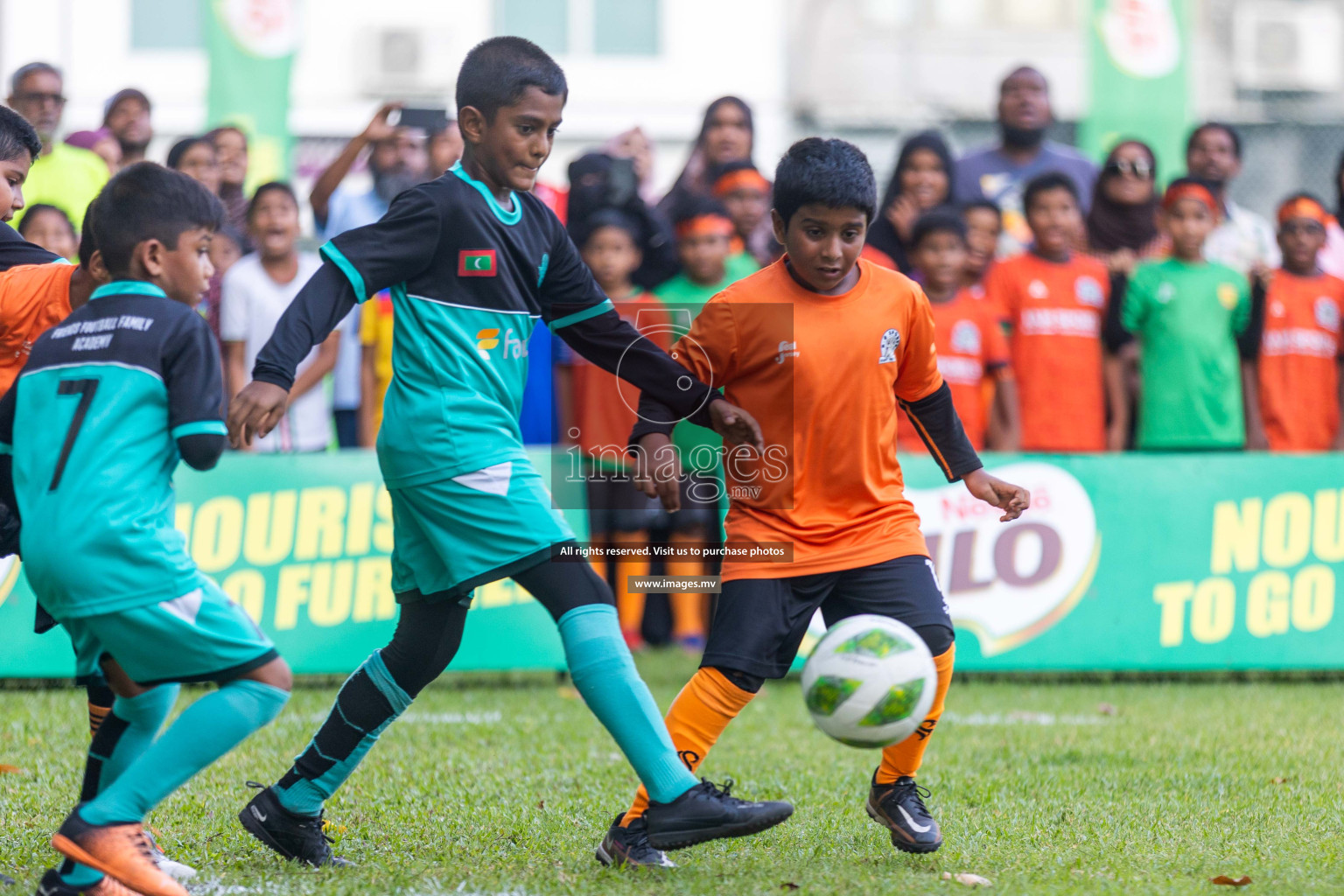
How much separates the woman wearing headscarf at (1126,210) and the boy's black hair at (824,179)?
5.38 m

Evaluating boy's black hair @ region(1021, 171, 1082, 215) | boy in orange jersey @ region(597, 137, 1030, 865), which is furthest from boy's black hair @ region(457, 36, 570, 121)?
boy's black hair @ region(1021, 171, 1082, 215)

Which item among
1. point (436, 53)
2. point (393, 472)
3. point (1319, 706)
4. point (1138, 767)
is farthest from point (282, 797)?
point (436, 53)

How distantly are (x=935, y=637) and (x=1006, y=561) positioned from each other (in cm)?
395

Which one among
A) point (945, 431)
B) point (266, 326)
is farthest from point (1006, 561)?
point (266, 326)

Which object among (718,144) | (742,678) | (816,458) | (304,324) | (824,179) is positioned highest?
(718,144)

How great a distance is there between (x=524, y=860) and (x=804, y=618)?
0.98 metres

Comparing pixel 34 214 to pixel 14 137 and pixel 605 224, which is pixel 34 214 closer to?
pixel 605 224

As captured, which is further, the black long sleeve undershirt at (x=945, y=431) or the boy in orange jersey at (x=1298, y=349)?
the boy in orange jersey at (x=1298, y=349)

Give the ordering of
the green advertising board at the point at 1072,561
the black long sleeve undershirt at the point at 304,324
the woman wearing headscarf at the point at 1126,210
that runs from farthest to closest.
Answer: the woman wearing headscarf at the point at 1126,210 → the green advertising board at the point at 1072,561 → the black long sleeve undershirt at the point at 304,324

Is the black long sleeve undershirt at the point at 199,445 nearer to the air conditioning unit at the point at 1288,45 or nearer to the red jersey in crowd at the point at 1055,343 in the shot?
the red jersey in crowd at the point at 1055,343

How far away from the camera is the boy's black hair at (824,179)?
399 cm

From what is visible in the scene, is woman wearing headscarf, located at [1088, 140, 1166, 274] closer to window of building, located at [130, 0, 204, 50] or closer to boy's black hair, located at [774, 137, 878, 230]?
boy's black hair, located at [774, 137, 878, 230]

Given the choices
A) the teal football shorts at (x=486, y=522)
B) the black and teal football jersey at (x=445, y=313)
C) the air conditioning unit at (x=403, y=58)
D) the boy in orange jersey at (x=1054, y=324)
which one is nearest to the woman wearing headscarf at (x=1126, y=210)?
the boy in orange jersey at (x=1054, y=324)

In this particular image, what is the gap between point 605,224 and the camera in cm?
812
